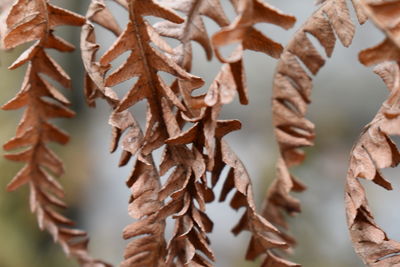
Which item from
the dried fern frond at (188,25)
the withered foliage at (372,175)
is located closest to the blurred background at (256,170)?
the dried fern frond at (188,25)

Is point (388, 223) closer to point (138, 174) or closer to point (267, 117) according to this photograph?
point (267, 117)

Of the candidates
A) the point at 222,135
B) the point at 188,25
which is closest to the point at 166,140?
the point at 222,135

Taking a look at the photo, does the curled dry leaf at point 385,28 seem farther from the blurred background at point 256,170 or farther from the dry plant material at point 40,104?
the blurred background at point 256,170

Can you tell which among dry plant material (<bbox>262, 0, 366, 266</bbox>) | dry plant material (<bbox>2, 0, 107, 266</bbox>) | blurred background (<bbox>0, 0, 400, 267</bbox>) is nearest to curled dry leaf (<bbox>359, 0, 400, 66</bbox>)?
dry plant material (<bbox>262, 0, 366, 266</bbox>)

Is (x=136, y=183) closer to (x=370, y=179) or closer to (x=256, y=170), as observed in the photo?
(x=370, y=179)

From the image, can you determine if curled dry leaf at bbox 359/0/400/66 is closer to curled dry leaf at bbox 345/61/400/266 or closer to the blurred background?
curled dry leaf at bbox 345/61/400/266

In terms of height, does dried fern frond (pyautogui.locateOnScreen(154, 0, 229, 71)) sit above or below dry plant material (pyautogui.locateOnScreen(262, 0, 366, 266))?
above

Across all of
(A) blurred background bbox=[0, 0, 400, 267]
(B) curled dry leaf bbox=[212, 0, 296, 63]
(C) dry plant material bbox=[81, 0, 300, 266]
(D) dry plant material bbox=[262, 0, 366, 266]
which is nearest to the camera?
(B) curled dry leaf bbox=[212, 0, 296, 63]
